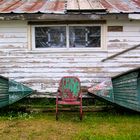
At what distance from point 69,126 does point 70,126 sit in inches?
0.9

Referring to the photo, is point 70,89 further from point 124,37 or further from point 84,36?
point 124,37

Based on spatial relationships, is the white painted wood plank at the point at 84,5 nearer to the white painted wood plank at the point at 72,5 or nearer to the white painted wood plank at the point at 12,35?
the white painted wood plank at the point at 72,5

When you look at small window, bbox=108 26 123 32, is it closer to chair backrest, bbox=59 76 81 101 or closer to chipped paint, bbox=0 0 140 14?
chipped paint, bbox=0 0 140 14

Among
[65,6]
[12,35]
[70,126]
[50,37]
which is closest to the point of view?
[70,126]

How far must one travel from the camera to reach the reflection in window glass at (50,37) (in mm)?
11844

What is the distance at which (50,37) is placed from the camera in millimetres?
11898

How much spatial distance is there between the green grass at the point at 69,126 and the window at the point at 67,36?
6.89ft

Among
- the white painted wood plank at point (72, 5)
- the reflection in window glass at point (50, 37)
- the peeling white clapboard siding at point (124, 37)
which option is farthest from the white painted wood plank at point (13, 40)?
the peeling white clapboard siding at point (124, 37)

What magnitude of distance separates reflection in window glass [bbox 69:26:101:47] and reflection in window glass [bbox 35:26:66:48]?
254 mm

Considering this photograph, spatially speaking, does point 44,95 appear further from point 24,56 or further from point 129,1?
point 129,1

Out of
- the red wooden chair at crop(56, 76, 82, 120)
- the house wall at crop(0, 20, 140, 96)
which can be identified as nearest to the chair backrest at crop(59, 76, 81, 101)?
the red wooden chair at crop(56, 76, 82, 120)

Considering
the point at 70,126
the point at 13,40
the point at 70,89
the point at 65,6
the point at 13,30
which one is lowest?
the point at 70,126

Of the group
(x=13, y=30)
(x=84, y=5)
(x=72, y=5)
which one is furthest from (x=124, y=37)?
(x=13, y=30)

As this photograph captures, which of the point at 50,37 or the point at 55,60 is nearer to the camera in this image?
the point at 55,60
